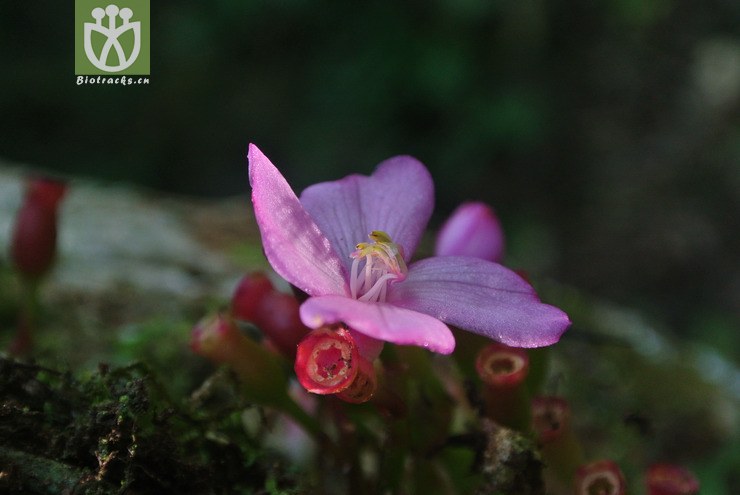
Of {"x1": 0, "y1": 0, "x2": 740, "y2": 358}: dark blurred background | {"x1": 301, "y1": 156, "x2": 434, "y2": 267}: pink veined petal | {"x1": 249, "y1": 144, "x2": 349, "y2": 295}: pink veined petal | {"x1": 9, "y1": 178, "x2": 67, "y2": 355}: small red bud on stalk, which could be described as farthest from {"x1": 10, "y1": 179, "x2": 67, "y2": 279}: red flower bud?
{"x1": 0, "y1": 0, "x2": 740, "y2": 358}: dark blurred background

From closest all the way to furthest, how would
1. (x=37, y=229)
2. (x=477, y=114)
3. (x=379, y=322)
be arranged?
(x=379, y=322) < (x=37, y=229) < (x=477, y=114)

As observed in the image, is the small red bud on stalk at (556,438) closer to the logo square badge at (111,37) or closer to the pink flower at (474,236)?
the pink flower at (474,236)

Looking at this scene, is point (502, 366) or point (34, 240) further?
point (34, 240)

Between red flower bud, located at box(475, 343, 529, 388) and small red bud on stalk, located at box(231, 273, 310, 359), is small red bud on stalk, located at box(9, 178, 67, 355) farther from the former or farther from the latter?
red flower bud, located at box(475, 343, 529, 388)

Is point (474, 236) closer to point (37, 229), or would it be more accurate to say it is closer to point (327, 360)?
point (327, 360)

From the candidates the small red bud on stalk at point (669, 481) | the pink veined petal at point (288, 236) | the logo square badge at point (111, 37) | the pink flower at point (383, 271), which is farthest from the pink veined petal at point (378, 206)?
the logo square badge at point (111, 37)

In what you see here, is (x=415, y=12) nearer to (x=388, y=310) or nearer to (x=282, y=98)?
(x=282, y=98)

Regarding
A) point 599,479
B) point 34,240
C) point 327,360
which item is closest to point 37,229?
point 34,240
